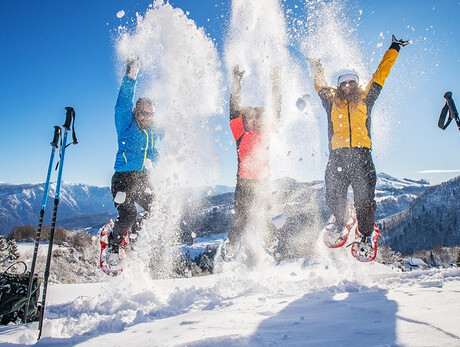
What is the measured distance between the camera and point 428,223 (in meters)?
138

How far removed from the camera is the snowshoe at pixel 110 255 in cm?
484

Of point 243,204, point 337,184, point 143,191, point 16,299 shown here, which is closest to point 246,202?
point 243,204

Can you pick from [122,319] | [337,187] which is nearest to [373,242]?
[337,187]

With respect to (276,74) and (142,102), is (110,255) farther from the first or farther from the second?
(276,74)

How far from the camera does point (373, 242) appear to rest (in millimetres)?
4672

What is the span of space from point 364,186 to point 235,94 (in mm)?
2734

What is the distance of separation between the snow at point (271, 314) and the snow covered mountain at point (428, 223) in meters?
147

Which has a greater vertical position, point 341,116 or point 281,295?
point 341,116

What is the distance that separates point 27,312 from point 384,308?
11.7 ft

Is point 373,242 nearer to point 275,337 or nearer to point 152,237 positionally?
point 275,337

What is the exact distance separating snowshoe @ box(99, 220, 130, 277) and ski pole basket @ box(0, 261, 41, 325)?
4.98ft

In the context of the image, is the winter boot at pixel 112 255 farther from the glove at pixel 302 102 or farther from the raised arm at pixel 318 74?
the raised arm at pixel 318 74

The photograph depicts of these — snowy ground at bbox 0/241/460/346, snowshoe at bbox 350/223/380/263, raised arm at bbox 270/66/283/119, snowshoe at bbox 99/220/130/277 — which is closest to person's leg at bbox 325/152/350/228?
snowshoe at bbox 350/223/380/263

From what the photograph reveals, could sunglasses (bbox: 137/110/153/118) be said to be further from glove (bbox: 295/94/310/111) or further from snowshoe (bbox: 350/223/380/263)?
snowshoe (bbox: 350/223/380/263)
